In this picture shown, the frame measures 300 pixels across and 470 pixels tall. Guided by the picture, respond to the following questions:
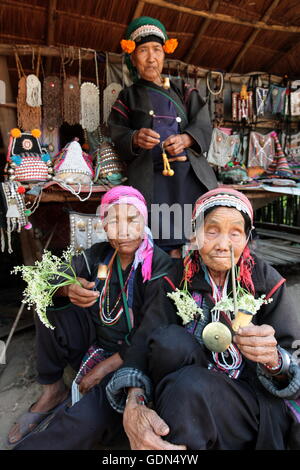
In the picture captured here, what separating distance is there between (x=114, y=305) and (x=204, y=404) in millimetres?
867

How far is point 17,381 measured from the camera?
2387 mm

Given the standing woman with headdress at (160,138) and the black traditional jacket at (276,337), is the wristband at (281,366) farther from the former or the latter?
the standing woman with headdress at (160,138)

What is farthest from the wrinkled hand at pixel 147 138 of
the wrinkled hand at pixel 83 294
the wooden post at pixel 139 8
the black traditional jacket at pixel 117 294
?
the wooden post at pixel 139 8

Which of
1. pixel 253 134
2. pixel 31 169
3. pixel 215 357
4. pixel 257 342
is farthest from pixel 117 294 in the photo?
pixel 253 134

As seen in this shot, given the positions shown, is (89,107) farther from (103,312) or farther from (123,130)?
(103,312)

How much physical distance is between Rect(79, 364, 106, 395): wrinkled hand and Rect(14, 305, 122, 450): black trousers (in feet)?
0.20

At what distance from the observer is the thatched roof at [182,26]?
3.65m

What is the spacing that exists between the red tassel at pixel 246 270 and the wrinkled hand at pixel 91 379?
86cm

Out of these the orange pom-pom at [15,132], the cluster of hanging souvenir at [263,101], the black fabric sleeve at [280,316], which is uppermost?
the cluster of hanging souvenir at [263,101]

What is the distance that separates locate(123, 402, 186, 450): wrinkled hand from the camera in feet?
3.88

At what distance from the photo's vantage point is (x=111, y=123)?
289 centimetres
